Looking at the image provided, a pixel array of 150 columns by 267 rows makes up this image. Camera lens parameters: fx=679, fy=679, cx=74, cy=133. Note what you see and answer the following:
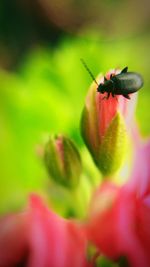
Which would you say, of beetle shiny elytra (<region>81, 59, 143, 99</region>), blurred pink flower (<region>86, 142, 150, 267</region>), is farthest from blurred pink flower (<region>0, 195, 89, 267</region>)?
beetle shiny elytra (<region>81, 59, 143, 99</region>)

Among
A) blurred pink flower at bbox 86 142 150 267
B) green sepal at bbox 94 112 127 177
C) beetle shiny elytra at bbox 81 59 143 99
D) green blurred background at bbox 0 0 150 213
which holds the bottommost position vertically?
blurred pink flower at bbox 86 142 150 267

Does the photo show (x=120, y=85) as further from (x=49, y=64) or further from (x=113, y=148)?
(x=49, y=64)

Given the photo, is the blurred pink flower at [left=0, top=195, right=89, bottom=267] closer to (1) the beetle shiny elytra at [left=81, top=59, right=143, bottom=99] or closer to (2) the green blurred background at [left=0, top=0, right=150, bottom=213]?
(2) the green blurred background at [left=0, top=0, right=150, bottom=213]

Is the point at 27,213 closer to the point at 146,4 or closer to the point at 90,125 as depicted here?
the point at 90,125

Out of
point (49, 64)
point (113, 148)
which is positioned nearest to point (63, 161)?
point (113, 148)

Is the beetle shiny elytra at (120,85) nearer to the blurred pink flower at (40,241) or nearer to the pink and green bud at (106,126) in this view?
the pink and green bud at (106,126)
